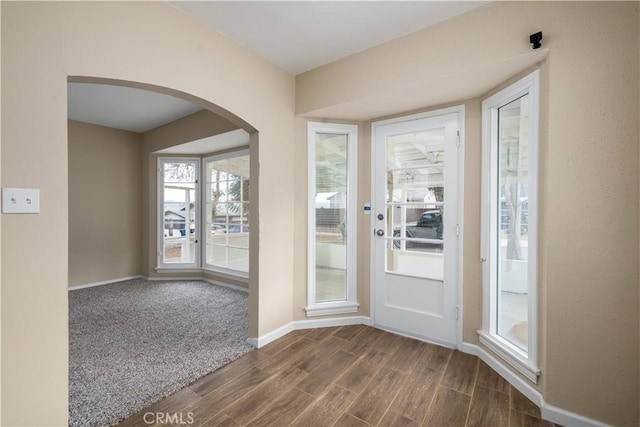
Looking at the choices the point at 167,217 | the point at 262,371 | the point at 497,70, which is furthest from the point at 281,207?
the point at 167,217

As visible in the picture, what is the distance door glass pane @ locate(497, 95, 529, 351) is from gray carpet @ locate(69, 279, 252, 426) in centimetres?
222

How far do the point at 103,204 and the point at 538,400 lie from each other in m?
5.98

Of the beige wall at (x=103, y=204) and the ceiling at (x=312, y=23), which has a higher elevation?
the ceiling at (x=312, y=23)

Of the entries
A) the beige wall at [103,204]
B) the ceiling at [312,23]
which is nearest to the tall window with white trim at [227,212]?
the beige wall at [103,204]

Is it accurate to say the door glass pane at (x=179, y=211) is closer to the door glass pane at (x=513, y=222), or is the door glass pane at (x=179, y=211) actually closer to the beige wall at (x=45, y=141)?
the beige wall at (x=45, y=141)

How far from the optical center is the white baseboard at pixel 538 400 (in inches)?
63.6

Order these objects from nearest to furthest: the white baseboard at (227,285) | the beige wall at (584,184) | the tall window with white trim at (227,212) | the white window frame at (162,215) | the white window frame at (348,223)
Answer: the beige wall at (584,184) → the white window frame at (348,223) → the white baseboard at (227,285) → the tall window with white trim at (227,212) → the white window frame at (162,215)

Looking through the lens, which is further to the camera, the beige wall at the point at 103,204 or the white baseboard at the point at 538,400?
the beige wall at the point at 103,204

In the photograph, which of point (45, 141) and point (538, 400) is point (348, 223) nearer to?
point (538, 400)

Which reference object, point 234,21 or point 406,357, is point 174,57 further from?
point 406,357

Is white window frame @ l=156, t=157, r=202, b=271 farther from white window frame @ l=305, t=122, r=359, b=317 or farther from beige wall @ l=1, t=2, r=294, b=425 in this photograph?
beige wall @ l=1, t=2, r=294, b=425

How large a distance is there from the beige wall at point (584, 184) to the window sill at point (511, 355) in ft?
0.26

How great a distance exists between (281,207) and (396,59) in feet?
5.40

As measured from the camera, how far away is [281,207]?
279 centimetres
